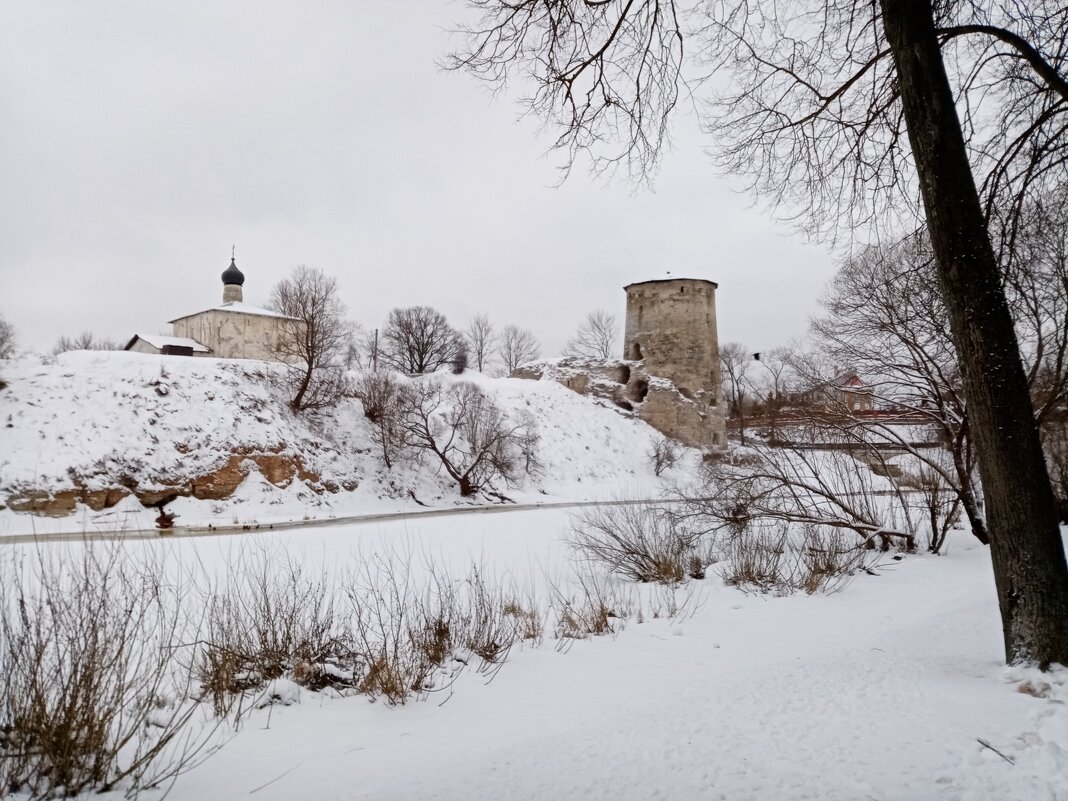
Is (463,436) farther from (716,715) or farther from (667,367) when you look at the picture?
(716,715)

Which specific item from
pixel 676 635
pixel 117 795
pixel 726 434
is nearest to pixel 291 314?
pixel 676 635

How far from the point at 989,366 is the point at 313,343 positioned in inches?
968

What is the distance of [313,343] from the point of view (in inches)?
1019

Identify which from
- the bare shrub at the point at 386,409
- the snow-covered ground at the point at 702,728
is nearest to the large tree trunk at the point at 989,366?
the snow-covered ground at the point at 702,728

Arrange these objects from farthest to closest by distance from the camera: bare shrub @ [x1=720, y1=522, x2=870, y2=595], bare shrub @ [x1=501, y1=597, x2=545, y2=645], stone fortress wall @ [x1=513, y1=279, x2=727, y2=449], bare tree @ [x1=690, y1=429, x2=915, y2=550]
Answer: stone fortress wall @ [x1=513, y1=279, x2=727, y2=449], bare tree @ [x1=690, y1=429, x2=915, y2=550], bare shrub @ [x1=720, y1=522, x2=870, y2=595], bare shrub @ [x1=501, y1=597, x2=545, y2=645]

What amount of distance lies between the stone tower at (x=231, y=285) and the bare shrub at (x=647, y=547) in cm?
4024

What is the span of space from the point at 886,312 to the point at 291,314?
2189 centimetres

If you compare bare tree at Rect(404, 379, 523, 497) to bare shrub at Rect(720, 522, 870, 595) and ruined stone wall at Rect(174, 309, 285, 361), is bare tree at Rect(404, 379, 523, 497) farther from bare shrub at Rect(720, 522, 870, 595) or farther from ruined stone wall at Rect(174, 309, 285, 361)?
ruined stone wall at Rect(174, 309, 285, 361)

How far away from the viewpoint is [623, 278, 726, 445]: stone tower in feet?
139

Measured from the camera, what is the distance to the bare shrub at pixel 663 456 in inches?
1350

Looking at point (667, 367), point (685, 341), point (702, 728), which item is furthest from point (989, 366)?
point (685, 341)

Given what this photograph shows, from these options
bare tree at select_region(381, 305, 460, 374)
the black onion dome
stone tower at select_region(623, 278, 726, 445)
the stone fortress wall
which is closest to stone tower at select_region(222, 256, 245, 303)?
the black onion dome

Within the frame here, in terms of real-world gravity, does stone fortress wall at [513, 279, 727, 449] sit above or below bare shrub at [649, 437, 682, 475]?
above

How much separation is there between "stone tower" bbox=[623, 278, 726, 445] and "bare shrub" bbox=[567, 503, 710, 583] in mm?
31095
